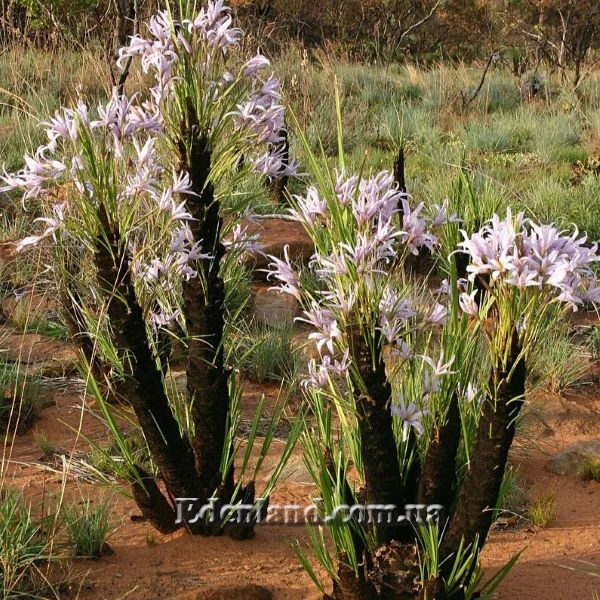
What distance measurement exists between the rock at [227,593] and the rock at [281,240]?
338 centimetres

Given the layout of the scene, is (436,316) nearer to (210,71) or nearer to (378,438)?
(378,438)

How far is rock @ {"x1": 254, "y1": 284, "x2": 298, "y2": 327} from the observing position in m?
5.52

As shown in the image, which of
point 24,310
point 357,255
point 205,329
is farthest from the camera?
point 24,310

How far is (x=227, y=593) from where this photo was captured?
8.23 ft

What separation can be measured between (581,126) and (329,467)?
897 cm

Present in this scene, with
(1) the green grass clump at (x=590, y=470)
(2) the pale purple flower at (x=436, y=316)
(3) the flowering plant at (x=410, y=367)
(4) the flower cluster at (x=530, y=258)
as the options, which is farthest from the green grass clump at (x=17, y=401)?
(4) the flower cluster at (x=530, y=258)

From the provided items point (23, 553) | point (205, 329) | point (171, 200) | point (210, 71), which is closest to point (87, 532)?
point (23, 553)

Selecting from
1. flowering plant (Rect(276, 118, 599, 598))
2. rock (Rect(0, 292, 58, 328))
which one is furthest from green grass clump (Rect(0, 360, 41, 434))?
flowering plant (Rect(276, 118, 599, 598))

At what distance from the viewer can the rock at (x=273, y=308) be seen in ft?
18.1

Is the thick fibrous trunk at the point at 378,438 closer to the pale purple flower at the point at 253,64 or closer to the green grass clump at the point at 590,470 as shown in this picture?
the pale purple flower at the point at 253,64

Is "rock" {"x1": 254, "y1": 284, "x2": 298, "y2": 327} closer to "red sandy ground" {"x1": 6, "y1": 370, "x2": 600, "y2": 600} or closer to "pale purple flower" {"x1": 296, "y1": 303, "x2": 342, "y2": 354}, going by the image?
"red sandy ground" {"x1": 6, "y1": 370, "x2": 600, "y2": 600}

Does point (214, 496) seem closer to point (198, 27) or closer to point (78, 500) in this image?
point (78, 500)

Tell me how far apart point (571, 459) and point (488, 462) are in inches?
74.0

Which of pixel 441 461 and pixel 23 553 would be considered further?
pixel 23 553
